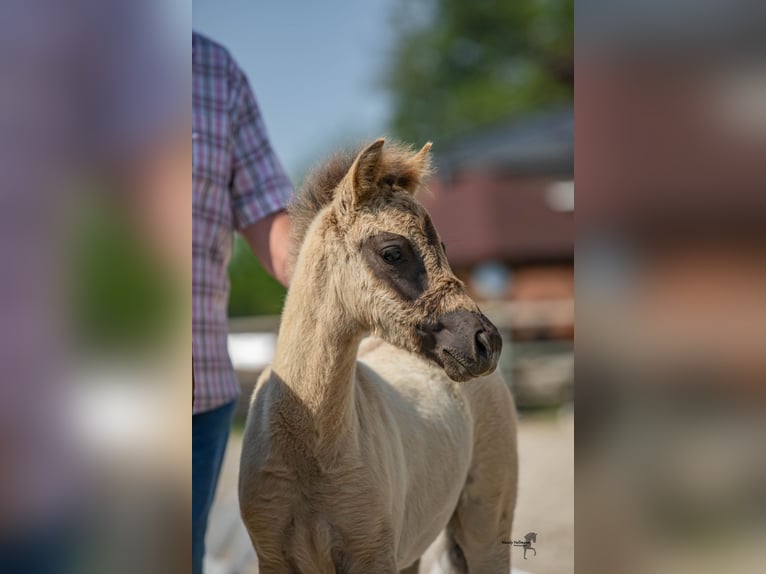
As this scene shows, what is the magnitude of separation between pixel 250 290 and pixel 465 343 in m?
13.7

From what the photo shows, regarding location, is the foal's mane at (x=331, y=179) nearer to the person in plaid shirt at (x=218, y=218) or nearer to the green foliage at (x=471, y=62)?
the person in plaid shirt at (x=218, y=218)

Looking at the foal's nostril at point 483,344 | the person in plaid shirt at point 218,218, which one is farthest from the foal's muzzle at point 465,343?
the person in plaid shirt at point 218,218

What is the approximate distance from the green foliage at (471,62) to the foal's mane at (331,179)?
3127 centimetres

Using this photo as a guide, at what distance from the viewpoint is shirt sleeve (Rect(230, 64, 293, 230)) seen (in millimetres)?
3223

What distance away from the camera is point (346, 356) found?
2.53m

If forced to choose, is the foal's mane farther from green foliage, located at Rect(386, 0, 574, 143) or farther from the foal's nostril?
green foliage, located at Rect(386, 0, 574, 143)

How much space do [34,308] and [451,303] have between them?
1400 mm

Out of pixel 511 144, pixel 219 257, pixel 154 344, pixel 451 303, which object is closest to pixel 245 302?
pixel 511 144

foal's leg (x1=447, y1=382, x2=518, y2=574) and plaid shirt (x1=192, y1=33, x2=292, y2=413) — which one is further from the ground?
plaid shirt (x1=192, y1=33, x2=292, y2=413)

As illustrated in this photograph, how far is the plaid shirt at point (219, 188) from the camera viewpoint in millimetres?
3010

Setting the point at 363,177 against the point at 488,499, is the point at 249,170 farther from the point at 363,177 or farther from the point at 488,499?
the point at 488,499

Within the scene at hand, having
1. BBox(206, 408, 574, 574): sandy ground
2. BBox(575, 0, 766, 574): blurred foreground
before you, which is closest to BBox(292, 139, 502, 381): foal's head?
BBox(575, 0, 766, 574): blurred foreground

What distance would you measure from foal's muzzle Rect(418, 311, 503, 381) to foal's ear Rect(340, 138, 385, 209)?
1.56ft

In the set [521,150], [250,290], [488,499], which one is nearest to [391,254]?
[488,499]
